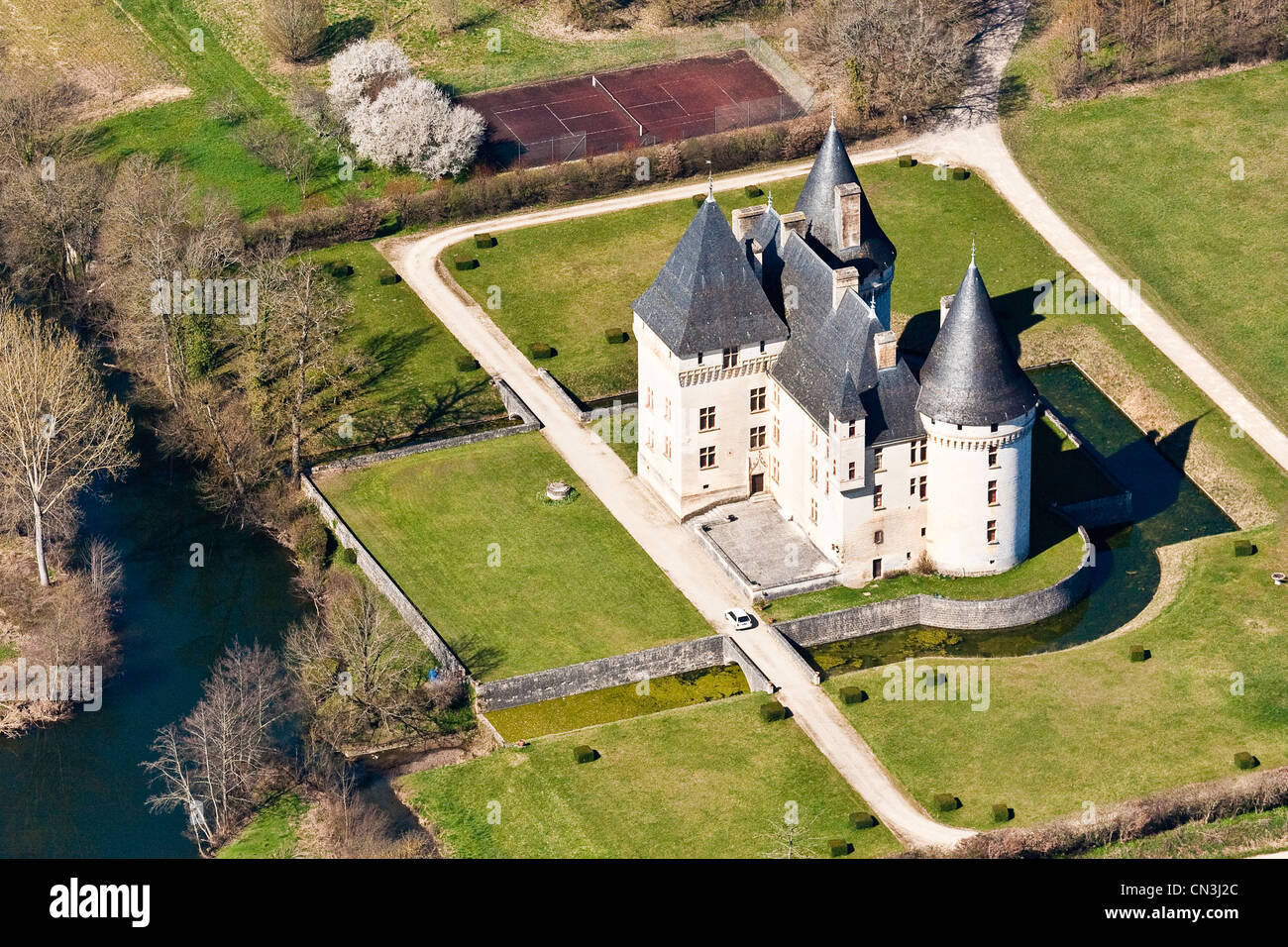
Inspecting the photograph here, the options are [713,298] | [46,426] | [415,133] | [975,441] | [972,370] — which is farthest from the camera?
[415,133]

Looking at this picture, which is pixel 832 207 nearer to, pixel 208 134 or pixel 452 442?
pixel 452 442

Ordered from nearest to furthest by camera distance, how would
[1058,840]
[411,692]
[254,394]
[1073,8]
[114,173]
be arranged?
[1058,840] < [411,692] < [254,394] < [114,173] < [1073,8]

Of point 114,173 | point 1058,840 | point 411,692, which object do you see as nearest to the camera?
point 1058,840

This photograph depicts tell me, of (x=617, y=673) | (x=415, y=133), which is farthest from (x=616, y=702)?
(x=415, y=133)

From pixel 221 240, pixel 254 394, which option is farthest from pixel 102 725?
pixel 221 240

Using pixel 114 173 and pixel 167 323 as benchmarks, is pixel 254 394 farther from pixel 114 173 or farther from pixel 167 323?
pixel 114 173

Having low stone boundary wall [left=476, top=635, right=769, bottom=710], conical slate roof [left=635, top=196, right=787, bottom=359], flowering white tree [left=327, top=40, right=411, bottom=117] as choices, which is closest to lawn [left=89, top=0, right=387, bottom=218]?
flowering white tree [left=327, top=40, right=411, bottom=117]

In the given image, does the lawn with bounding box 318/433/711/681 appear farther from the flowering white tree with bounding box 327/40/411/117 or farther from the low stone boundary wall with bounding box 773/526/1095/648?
the flowering white tree with bounding box 327/40/411/117
